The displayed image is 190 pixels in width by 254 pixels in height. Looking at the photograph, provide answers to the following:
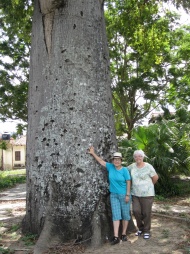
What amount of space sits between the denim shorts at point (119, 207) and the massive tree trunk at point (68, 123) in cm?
21

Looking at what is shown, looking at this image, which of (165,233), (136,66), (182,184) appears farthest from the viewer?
(136,66)

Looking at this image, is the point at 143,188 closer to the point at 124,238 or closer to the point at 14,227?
the point at 124,238

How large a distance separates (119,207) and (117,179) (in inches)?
18.5

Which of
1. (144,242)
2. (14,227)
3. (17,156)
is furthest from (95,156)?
(17,156)

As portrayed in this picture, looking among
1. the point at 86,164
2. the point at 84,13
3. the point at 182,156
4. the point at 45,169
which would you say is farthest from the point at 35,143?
the point at 182,156

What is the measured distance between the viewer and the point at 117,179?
5.71 m

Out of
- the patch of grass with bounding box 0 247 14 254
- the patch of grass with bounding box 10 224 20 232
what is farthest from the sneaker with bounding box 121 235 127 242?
the patch of grass with bounding box 10 224 20 232

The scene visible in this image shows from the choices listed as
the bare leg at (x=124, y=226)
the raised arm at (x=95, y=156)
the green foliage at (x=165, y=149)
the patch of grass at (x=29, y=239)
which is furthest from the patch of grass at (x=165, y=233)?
the green foliage at (x=165, y=149)

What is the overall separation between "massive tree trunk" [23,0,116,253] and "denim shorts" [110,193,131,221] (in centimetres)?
21

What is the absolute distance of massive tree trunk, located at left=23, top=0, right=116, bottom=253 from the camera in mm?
5629

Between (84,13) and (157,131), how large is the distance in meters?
6.69

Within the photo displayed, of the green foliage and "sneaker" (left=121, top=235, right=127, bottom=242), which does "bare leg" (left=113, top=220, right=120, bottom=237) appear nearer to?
"sneaker" (left=121, top=235, right=127, bottom=242)

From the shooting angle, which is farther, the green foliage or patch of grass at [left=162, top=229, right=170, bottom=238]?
the green foliage

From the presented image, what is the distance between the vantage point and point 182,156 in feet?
39.3
